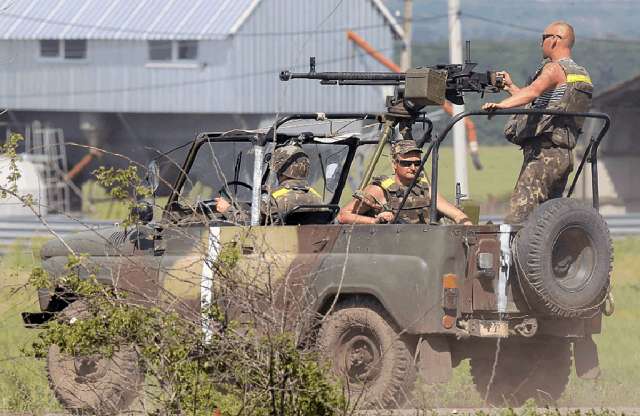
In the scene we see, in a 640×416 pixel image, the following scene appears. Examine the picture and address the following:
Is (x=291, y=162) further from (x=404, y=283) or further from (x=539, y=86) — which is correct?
(x=539, y=86)

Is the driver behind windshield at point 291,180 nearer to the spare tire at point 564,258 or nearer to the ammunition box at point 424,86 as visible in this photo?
the ammunition box at point 424,86

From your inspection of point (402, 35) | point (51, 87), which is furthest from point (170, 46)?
point (402, 35)

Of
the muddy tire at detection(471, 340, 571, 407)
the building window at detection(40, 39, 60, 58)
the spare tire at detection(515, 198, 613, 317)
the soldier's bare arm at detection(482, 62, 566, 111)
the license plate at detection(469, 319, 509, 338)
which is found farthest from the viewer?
the building window at detection(40, 39, 60, 58)

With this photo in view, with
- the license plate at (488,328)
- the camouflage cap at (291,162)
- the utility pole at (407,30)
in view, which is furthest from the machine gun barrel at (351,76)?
the utility pole at (407,30)

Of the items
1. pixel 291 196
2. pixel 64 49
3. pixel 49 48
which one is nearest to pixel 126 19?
pixel 64 49

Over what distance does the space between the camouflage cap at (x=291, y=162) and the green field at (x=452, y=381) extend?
1.70 meters

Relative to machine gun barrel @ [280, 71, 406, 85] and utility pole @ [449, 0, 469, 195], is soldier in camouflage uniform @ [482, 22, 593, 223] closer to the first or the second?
machine gun barrel @ [280, 71, 406, 85]

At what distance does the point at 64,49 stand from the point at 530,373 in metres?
39.1

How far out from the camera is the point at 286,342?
24.2 feet

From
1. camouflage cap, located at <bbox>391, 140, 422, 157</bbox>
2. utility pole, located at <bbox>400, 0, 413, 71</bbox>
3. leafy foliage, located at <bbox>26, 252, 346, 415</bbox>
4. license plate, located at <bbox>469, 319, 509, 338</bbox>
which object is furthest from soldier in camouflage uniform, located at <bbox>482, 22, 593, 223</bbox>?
utility pole, located at <bbox>400, 0, 413, 71</bbox>

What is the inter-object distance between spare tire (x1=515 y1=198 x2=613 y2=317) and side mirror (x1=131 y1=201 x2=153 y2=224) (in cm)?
227

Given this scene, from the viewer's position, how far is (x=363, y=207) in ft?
32.9

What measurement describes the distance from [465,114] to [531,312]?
1312 millimetres

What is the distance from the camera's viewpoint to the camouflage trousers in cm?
989
